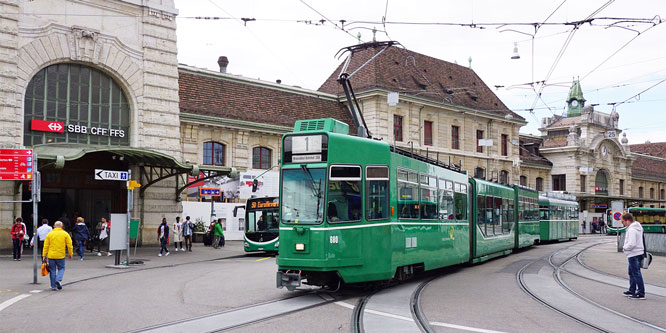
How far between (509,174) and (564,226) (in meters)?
17.4

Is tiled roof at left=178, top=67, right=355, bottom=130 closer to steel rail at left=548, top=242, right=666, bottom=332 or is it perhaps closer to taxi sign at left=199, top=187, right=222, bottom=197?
taxi sign at left=199, top=187, right=222, bottom=197

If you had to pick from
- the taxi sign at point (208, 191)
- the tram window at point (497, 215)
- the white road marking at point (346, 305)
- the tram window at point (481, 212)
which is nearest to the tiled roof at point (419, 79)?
the taxi sign at point (208, 191)

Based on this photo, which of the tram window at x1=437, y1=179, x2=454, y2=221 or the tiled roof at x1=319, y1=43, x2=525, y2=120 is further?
the tiled roof at x1=319, y1=43, x2=525, y2=120

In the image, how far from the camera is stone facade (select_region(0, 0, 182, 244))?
24672mm

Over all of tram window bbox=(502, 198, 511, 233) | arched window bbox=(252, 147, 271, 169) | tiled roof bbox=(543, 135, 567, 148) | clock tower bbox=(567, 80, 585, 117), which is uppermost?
clock tower bbox=(567, 80, 585, 117)

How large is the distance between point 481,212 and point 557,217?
2071 centimetres

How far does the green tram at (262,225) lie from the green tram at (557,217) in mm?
15168

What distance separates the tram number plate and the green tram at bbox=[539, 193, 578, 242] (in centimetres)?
2461

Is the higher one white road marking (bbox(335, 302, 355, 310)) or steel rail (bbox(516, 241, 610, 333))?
white road marking (bbox(335, 302, 355, 310))

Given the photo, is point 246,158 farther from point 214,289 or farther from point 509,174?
point 509,174

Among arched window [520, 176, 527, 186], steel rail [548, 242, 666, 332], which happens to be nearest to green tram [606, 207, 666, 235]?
arched window [520, 176, 527, 186]

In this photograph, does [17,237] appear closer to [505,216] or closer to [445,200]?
[445,200]

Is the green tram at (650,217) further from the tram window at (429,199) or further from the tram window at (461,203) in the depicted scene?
the tram window at (429,199)

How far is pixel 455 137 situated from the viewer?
→ 52.8 m
